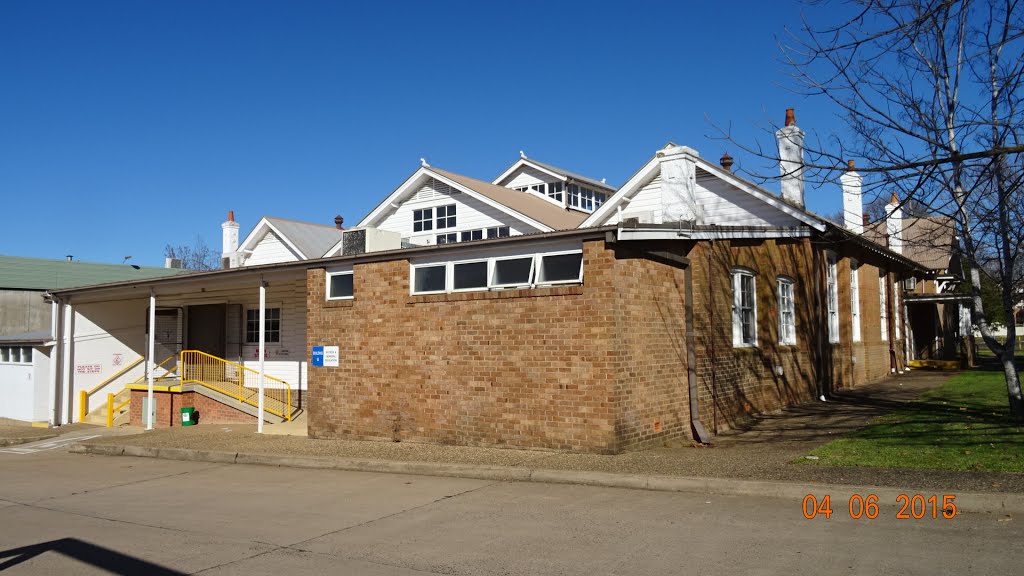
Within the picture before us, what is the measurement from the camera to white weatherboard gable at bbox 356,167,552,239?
24047 mm

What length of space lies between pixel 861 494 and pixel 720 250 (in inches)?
250

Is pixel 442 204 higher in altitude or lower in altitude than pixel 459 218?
higher

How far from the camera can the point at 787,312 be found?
1656 centimetres

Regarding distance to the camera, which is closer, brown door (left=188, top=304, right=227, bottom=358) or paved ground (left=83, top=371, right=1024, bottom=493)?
paved ground (left=83, top=371, right=1024, bottom=493)

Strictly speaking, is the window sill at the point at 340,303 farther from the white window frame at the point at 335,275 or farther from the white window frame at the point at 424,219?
the white window frame at the point at 424,219

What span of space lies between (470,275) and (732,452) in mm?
4771

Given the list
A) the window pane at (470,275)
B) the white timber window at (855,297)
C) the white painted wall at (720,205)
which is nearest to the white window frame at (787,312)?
the white painted wall at (720,205)

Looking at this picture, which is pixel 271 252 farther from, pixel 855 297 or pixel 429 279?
pixel 855 297

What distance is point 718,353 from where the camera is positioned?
42.8ft

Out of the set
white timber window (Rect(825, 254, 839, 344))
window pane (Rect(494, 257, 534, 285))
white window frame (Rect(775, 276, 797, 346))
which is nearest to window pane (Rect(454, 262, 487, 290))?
window pane (Rect(494, 257, 534, 285))

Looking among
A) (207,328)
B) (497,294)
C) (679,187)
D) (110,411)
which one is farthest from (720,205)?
(110,411)

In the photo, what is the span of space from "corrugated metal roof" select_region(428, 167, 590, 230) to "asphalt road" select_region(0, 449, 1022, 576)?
14953 mm

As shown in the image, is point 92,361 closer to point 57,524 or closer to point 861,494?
point 57,524
